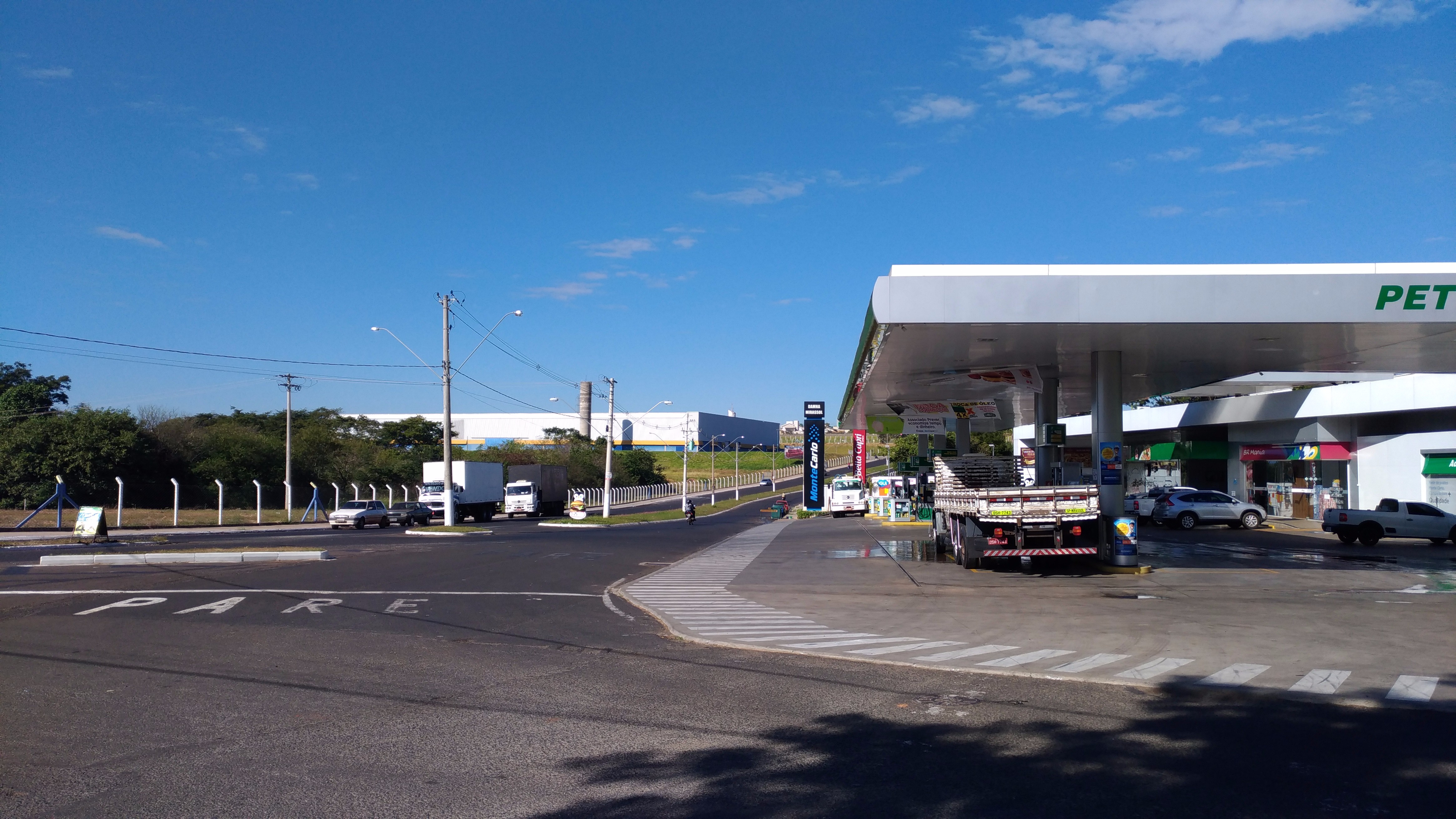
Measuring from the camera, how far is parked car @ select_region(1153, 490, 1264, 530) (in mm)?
36500

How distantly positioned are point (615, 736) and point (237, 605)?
1043 cm

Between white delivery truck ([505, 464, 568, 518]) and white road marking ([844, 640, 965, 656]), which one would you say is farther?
white delivery truck ([505, 464, 568, 518])

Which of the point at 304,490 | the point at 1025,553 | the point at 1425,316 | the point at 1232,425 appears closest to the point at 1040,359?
the point at 1025,553

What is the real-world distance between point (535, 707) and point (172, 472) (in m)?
61.6

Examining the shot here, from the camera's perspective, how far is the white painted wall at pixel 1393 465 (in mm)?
34875

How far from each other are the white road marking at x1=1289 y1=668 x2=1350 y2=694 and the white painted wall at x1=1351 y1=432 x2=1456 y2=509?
30468 millimetres

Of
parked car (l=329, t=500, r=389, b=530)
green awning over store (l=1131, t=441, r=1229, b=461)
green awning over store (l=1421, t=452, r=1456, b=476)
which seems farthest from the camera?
parked car (l=329, t=500, r=389, b=530)

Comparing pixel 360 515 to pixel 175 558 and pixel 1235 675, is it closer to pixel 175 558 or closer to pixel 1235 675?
pixel 175 558

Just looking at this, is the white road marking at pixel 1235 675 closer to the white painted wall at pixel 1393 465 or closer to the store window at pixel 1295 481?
the white painted wall at pixel 1393 465

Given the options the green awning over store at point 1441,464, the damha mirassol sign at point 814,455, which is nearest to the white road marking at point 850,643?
the green awning over store at point 1441,464

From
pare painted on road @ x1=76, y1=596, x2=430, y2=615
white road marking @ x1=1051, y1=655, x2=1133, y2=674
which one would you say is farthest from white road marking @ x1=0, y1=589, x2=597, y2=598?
white road marking @ x1=1051, y1=655, x2=1133, y2=674

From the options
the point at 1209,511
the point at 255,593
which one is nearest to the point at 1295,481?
the point at 1209,511

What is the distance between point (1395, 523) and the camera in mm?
27438

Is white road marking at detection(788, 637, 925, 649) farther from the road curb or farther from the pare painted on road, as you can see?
the road curb
